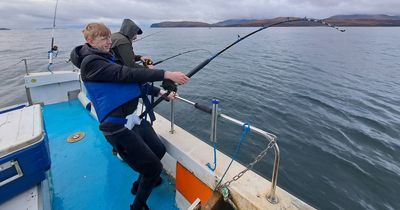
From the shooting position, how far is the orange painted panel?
265cm

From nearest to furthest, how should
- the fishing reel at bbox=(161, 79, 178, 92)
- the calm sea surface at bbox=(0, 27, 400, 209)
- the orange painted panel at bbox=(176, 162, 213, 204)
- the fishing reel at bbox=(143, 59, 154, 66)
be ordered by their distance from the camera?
the fishing reel at bbox=(161, 79, 178, 92) → the orange painted panel at bbox=(176, 162, 213, 204) → the fishing reel at bbox=(143, 59, 154, 66) → the calm sea surface at bbox=(0, 27, 400, 209)

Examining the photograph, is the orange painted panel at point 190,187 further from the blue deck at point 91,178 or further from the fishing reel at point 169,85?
the fishing reel at point 169,85

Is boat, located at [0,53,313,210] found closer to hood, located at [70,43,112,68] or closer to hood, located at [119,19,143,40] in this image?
hood, located at [70,43,112,68]

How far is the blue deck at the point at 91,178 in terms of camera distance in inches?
121

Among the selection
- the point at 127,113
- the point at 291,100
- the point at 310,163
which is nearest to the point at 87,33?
the point at 127,113

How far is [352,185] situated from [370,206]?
57 centimetres

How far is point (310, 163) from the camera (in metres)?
5.95

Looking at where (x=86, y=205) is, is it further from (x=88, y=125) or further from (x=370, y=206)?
(x=370, y=206)

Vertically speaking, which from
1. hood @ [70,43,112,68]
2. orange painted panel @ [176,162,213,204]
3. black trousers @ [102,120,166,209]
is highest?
hood @ [70,43,112,68]

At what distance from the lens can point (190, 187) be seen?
2.86 meters

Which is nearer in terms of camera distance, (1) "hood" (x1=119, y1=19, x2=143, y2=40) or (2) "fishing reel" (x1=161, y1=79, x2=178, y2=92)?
(2) "fishing reel" (x1=161, y1=79, x2=178, y2=92)

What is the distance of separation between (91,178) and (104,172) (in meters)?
0.20

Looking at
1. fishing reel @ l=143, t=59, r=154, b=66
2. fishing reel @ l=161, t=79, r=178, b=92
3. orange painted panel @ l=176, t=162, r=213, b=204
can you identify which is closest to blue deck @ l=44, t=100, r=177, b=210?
orange painted panel @ l=176, t=162, r=213, b=204

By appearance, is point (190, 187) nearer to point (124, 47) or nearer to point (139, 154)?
point (139, 154)
